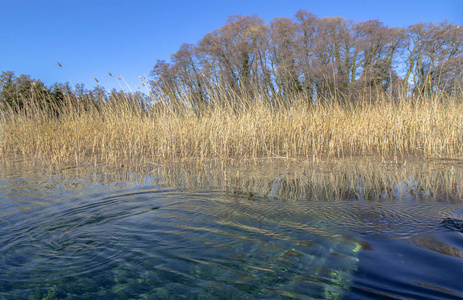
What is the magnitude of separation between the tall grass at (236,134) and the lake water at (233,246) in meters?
2.53

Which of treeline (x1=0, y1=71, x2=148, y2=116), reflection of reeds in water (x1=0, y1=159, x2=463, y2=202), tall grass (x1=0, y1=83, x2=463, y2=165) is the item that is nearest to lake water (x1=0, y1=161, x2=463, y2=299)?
reflection of reeds in water (x1=0, y1=159, x2=463, y2=202)

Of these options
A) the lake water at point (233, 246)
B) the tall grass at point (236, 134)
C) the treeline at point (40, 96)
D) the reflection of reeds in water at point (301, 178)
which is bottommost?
the lake water at point (233, 246)

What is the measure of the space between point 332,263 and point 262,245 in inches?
14.9

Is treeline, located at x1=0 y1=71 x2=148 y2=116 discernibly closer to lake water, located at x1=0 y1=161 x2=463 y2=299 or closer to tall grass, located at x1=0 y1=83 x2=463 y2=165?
tall grass, located at x1=0 y1=83 x2=463 y2=165

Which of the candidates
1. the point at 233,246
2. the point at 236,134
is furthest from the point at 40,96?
the point at 233,246

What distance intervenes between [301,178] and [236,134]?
2.27 meters

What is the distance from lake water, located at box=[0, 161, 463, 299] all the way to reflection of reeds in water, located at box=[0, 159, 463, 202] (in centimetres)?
10

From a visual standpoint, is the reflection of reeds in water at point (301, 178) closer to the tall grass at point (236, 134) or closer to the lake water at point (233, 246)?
the lake water at point (233, 246)

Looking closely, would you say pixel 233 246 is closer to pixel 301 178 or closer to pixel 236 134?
pixel 301 178

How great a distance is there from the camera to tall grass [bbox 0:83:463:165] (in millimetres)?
5082

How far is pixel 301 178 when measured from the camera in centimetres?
344

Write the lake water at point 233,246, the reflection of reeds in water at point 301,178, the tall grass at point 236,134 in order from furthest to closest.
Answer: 1. the tall grass at point 236,134
2. the reflection of reeds in water at point 301,178
3. the lake water at point 233,246

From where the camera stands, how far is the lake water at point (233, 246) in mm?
1176

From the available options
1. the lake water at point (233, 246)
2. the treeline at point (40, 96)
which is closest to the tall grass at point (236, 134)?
the treeline at point (40, 96)
